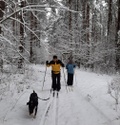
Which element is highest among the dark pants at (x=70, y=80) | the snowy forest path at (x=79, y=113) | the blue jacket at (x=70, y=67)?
the blue jacket at (x=70, y=67)

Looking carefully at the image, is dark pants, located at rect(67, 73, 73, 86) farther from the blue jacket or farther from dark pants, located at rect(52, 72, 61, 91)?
dark pants, located at rect(52, 72, 61, 91)

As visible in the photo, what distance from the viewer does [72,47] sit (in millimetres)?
23891

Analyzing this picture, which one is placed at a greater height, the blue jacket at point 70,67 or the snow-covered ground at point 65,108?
the blue jacket at point 70,67

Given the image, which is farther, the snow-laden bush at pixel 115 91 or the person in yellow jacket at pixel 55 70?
the person in yellow jacket at pixel 55 70

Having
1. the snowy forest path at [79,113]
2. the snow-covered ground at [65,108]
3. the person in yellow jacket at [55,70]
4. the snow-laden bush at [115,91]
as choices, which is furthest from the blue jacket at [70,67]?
the snow-laden bush at [115,91]

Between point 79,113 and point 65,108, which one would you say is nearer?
point 79,113

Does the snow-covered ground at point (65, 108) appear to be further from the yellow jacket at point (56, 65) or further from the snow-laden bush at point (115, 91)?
the yellow jacket at point (56, 65)

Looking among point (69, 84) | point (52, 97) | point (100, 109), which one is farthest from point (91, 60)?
point (100, 109)

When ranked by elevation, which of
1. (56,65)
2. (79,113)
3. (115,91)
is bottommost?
(79,113)

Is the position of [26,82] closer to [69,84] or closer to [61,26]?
[69,84]

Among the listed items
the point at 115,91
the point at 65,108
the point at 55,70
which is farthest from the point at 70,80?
the point at 65,108

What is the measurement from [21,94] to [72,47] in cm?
1358

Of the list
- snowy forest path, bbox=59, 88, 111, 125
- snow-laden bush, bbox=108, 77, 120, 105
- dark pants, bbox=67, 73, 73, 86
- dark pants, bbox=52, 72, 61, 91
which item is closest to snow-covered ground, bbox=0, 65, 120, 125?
snowy forest path, bbox=59, 88, 111, 125

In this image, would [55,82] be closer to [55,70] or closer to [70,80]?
[55,70]
